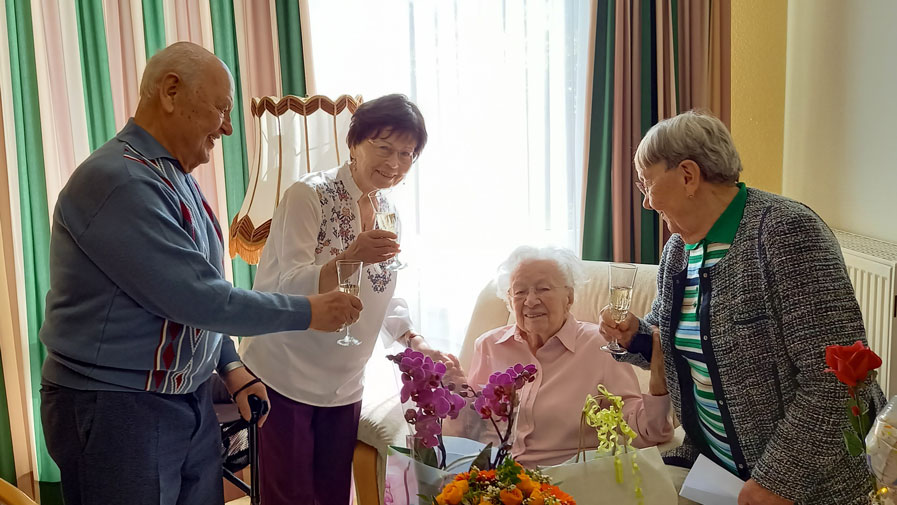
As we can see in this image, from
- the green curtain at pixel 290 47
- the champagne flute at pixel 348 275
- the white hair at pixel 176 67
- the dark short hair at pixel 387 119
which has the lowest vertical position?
the champagne flute at pixel 348 275

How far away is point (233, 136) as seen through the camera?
131 inches

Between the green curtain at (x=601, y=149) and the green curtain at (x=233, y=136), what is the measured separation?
1587 mm

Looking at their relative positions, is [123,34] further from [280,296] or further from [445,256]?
[280,296]

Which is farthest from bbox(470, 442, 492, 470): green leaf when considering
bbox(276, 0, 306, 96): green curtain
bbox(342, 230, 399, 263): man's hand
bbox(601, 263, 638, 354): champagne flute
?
bbox(276, 0, 306, 96): green curtain

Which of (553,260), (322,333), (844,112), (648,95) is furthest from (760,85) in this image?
(322,333)

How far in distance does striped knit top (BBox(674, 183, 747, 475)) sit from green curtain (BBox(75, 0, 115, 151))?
95.2 inches

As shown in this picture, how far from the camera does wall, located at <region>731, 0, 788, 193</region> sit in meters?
3.05

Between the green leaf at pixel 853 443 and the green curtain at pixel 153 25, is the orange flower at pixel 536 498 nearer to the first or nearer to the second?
the green leaf at pixel 853 443

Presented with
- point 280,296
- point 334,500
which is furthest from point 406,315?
point 280,296

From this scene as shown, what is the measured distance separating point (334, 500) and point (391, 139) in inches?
42.3

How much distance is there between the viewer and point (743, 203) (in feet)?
5.13

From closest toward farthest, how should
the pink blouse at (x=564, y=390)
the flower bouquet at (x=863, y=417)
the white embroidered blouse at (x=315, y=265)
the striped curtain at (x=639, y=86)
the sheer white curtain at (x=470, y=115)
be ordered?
1. the flower bouquet at (x=863, y=417)
2. the white embroidered blouse at (x=315, y=265)
3. the pink blouse at (x=564, y=390)
4. the striped curtain at (x=639, y=86)
5. the sheer white curtain at (x=470, y=115)

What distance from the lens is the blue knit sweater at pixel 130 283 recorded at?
1306 millimetres

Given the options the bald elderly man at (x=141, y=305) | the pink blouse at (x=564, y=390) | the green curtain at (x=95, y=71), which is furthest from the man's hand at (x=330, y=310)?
the green curtain at (x=95, y=71)
